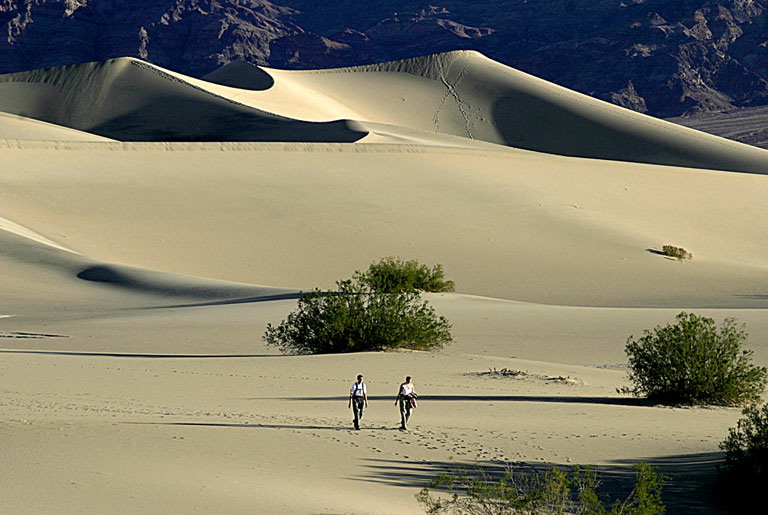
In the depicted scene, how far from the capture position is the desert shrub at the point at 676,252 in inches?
1278

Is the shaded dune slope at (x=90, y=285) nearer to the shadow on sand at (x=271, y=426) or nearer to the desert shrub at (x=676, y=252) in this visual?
the shadow on sand at (x=271, y=426)

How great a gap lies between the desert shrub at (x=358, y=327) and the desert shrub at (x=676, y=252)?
16.7 metres

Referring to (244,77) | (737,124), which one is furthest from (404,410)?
(737,124)

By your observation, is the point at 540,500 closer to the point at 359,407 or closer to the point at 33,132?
the point at 359,407

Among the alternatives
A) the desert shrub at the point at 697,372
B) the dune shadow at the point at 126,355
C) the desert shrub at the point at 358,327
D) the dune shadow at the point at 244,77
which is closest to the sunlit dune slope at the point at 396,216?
the desert shrub at the point at 358,327

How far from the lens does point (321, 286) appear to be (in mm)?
27656

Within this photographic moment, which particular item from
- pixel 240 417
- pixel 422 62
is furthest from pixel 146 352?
pixel 422 62

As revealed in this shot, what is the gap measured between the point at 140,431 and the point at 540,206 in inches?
1152

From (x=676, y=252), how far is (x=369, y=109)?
56.9 meters

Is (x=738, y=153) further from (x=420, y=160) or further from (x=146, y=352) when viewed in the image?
(x=146, y=352)

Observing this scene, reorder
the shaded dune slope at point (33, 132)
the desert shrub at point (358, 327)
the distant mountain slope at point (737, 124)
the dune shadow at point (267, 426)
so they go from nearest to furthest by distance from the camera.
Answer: the dune shadow at point (267, 426) → the desert shrub at point (358, 327) → the shaded dune slope at point (33, 132) → the distant mountain slope at point (737, 124)

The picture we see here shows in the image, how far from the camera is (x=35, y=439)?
28.1ft

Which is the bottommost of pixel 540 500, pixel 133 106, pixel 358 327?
pixel 540 500

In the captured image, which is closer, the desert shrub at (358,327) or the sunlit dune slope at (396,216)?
the desert shrub at (358,327)
